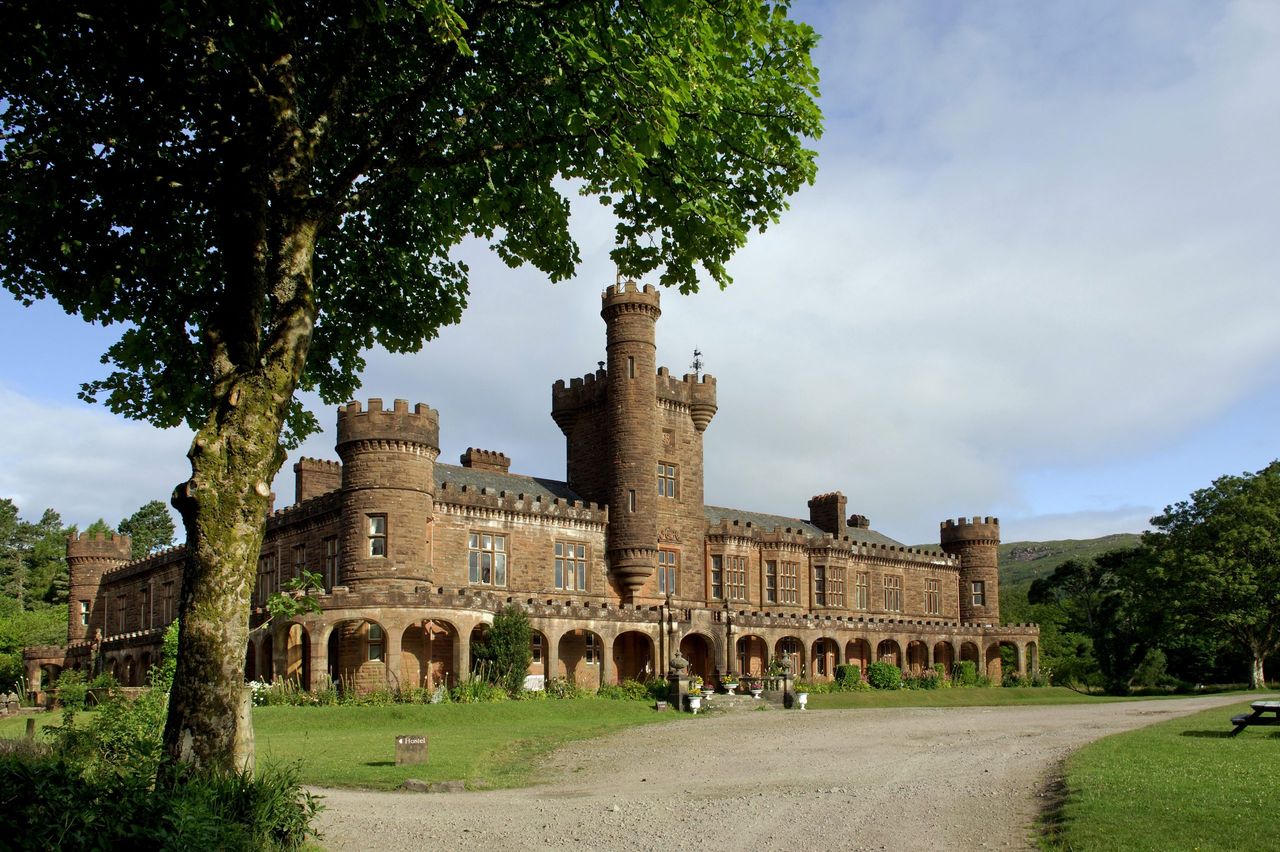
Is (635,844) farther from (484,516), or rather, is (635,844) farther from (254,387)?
(484,516)

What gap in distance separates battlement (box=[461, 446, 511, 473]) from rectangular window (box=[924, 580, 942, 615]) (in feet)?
86.5

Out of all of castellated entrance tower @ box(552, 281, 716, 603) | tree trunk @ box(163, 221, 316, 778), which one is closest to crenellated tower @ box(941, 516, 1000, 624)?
castellated entrance tower @ box(552, 281, 716, 603)

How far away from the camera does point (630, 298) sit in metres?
43.8

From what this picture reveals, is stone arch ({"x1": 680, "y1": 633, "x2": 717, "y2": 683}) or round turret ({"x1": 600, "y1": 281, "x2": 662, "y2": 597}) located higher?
round turret ({"x1": 600, "y1": 281, "x2": 662, "y2": 597})

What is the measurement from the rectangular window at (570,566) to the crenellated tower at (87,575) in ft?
94.0

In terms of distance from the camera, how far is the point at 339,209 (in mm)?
11555

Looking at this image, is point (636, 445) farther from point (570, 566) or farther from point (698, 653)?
point (698, 653)

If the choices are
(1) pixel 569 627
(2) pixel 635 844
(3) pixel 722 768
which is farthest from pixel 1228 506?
(2) pixel 635 844

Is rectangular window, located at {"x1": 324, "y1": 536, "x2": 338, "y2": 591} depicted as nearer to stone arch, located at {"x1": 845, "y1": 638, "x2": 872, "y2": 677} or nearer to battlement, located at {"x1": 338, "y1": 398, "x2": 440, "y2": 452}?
battlement, located at {"x1": 338, "y1": 398, "x2": 440, "y2": 452}

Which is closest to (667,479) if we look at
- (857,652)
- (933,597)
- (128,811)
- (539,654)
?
(539,654)

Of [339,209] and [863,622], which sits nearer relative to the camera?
[339,209]

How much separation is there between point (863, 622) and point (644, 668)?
13657 mm

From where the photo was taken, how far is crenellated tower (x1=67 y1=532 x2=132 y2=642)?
2238 inches

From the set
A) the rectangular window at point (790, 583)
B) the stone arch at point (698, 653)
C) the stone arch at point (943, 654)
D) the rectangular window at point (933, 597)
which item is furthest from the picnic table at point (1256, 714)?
the rectangular window at point (933, 597)
